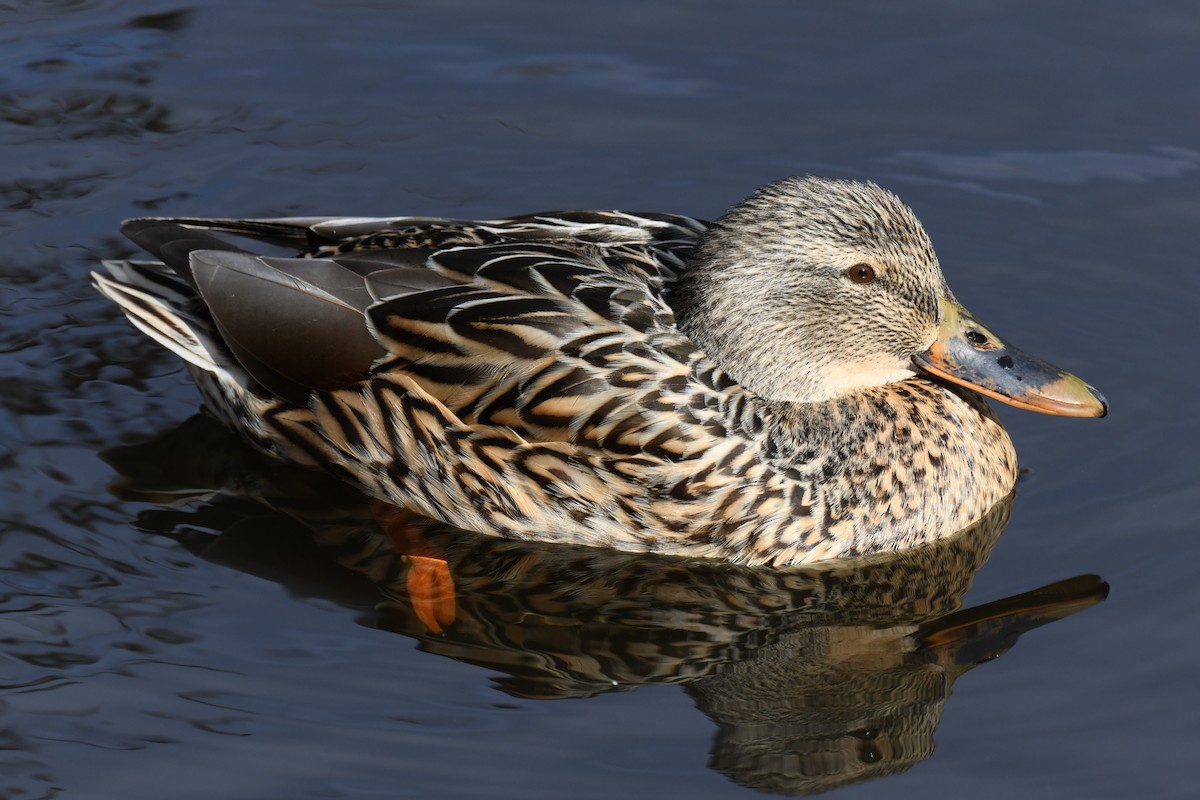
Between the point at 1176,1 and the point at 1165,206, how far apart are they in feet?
7.59

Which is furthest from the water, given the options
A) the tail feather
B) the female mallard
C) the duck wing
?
the duck wing

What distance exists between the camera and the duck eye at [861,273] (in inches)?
304

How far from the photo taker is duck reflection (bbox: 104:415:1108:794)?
675cm

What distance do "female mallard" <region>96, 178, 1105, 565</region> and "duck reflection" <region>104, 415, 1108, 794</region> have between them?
0.50 feet

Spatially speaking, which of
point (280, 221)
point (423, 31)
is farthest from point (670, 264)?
point (423, 31)

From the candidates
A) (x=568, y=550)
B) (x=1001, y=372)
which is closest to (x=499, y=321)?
(x=568, y=550)

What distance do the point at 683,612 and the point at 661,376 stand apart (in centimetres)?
108

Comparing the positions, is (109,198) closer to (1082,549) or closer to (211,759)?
(211,759)

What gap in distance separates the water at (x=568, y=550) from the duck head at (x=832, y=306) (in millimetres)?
805

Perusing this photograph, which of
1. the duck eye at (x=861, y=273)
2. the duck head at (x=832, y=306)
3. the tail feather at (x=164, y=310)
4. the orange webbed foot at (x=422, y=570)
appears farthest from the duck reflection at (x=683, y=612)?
the duck eye at (x=861, y=273)

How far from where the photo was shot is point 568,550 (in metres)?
7.89

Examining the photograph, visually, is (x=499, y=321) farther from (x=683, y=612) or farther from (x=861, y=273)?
(x=861, y=273)

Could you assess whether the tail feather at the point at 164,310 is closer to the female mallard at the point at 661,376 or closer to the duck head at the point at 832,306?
the female mallard at the point at 661,376

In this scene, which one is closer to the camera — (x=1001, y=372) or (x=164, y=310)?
(x=1001, y=372)
